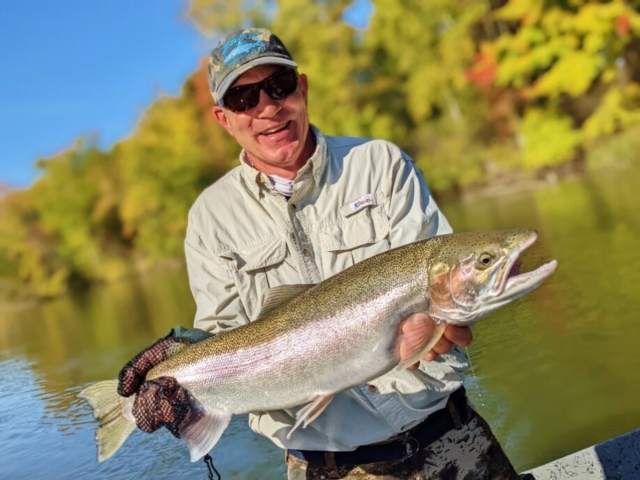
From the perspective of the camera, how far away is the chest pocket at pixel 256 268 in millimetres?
2619

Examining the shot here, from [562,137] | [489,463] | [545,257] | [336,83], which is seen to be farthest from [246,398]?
[336,83]

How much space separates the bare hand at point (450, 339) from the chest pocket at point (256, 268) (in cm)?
71

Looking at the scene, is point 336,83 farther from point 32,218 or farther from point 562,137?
point 32,218

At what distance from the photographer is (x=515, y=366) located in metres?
6.17

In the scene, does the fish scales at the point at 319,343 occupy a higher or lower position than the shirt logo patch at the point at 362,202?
lower

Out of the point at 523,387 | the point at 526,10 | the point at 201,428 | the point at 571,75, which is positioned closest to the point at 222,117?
the point at 201,428

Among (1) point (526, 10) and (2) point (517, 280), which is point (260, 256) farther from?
(1) point (526, 10)

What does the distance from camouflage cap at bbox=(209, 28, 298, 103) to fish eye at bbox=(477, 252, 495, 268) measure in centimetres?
116

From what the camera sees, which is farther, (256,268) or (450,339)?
(256,268)

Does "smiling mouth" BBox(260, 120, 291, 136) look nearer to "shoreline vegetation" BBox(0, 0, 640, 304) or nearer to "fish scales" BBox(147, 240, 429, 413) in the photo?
"fish scales" BBox(147, 240, 429, 413)

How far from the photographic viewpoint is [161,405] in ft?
8.18

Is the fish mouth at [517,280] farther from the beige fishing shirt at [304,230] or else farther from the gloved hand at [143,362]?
the gloved hand at [143,362]

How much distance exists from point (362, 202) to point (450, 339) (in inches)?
27.3

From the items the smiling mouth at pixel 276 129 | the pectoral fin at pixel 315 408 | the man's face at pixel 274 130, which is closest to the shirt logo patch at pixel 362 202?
the man's face at pixel 274 130
